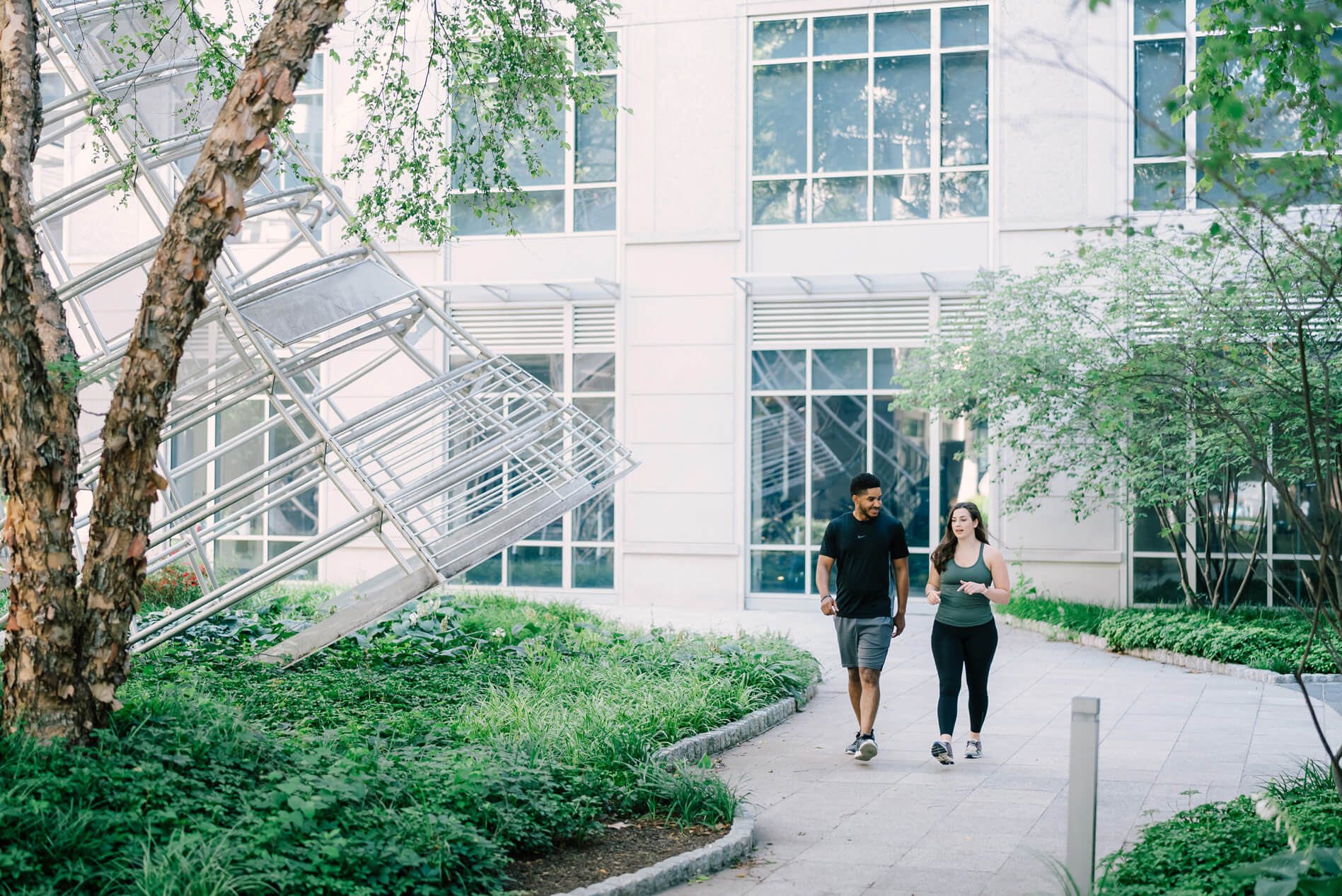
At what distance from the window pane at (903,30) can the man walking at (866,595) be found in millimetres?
11212

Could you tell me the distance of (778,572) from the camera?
17.9m

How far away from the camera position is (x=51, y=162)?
69.4 feet

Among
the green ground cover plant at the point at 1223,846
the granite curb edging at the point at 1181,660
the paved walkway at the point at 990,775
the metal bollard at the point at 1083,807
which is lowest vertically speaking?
the granite curb edging at the point at 1181,660

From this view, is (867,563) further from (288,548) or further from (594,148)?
(288,548)

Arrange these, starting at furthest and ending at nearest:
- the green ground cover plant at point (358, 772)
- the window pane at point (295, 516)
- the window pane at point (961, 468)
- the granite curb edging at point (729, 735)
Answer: the window pane at point (295, 516) < the window pane at point (961, 468) < the granite curb edging at point (729, 735) < the green ground cover plant at point (358, 772)

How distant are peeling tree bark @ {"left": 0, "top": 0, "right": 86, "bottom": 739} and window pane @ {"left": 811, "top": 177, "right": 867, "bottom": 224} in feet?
43.7

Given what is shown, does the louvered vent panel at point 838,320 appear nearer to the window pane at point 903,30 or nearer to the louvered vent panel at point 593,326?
the louvered vent panel at point 593,326

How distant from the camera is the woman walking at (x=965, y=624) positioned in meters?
7.93

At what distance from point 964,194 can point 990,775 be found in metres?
11.4

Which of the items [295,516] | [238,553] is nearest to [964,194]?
[295,516]

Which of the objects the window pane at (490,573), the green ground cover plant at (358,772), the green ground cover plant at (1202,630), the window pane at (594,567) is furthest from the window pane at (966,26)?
the green ground cover plant at (358,772)

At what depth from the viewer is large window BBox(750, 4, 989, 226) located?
1731cm

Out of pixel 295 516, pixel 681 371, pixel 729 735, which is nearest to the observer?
pixel 729 735

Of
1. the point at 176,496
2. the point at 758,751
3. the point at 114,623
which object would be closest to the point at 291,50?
the point at 114,623
